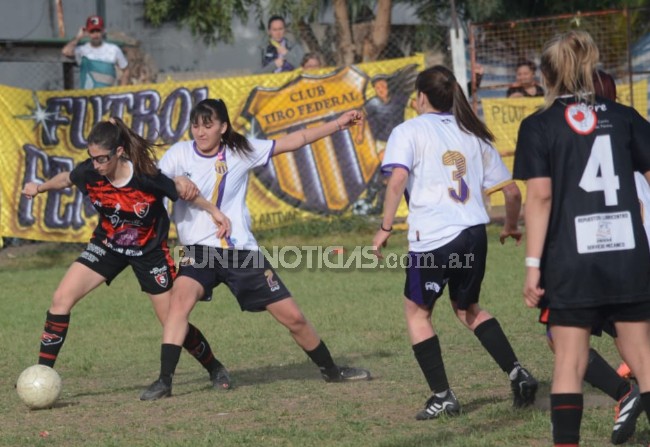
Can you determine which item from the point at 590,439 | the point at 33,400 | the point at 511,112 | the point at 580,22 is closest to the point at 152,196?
the point at 33,400

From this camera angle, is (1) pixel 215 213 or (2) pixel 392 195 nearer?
(2) pixel 392 195

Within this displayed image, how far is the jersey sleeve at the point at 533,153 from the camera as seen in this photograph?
477cm

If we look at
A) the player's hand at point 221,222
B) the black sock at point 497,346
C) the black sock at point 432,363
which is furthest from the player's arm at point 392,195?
the player's hand at point 221,222

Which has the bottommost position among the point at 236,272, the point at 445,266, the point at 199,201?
the point at 236,272

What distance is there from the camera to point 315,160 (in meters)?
15.4

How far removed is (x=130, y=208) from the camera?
24.1 ft

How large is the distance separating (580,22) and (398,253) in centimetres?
503

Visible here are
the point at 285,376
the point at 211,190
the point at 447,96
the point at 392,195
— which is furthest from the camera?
the point at 285,376

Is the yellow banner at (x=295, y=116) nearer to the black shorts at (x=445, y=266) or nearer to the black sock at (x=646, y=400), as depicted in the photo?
the black shorts at (x=445, y=266)

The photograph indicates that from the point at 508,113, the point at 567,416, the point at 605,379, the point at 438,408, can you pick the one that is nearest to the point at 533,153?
the point at 567,416

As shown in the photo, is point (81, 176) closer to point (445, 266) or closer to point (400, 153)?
point (400, 153)

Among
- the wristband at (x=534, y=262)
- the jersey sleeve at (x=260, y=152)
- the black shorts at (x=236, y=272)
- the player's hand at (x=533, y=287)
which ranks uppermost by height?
the jersey sleeve at (x=260, y=152)

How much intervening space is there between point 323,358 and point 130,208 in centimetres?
161

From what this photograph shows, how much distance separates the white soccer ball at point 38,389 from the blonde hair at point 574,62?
3750mm
